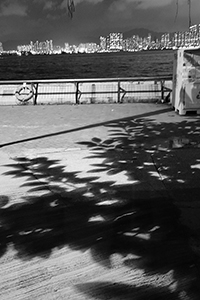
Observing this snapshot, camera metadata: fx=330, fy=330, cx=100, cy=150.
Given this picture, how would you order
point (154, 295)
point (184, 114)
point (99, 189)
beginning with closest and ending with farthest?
point (154, 295)
point (99, 189)
point (184, 114)

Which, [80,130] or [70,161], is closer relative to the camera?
[70,161]

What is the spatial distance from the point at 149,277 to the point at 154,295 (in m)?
0.25

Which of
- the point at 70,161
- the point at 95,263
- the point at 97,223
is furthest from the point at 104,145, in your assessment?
the point at 95,263

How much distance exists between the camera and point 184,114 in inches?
482

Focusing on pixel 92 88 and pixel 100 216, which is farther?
pixel 92 88

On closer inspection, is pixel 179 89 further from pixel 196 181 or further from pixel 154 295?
pixel 154 295

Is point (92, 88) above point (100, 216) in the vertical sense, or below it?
above

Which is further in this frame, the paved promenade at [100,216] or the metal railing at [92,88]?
the metal railing at [92,88]

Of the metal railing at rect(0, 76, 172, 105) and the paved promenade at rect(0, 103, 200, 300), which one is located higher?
the metal railing at rect(0, 76, 172, 105)

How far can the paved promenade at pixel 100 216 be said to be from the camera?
129 inches

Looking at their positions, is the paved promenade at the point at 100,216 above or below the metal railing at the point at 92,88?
below

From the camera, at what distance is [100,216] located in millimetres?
4598

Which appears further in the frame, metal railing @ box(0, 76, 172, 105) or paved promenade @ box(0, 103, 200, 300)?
metal railing @ box(0, 76, 172, 105)

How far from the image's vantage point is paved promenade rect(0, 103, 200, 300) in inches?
129
